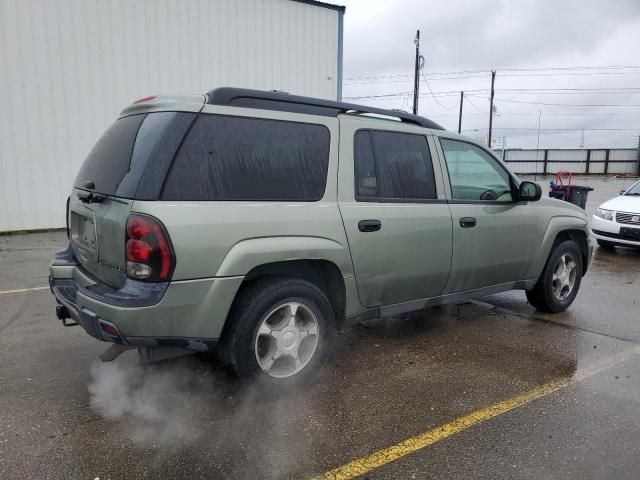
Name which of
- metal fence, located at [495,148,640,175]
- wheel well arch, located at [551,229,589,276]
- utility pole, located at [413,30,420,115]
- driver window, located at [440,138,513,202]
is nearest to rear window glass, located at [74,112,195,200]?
driver window, located at [440,138,513,202]

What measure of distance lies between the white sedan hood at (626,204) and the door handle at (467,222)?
6.41m

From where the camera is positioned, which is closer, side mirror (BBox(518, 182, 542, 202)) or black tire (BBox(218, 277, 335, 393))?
black tire (BBox(218, 277, 335, 393))

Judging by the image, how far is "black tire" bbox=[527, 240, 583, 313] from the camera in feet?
16.4

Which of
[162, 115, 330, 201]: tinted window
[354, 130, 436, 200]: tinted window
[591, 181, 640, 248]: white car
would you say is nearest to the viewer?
[162, 115, 330, 201]: tinted window

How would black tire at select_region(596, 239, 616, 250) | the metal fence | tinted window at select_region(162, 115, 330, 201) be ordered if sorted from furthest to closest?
the metal fence < black tire at select_region(596, 239, 616, 250) < tinted window at select_region(162, 115, 330, 201)

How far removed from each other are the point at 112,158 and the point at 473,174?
2975 mm

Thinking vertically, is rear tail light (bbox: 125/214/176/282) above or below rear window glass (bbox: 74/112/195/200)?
below

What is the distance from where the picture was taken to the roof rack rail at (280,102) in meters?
3.03

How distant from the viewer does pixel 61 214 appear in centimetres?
1099

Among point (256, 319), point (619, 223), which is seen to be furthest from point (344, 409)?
point (619, 223)

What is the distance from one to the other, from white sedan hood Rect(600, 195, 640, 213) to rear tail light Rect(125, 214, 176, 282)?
8.96 m

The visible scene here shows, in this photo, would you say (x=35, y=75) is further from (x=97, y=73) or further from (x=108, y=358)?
(x=108, y=358)

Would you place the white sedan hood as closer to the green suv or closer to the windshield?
the windshield

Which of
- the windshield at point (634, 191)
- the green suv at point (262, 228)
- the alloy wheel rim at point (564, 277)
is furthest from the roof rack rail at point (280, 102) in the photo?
the windshield at point (634, 191)
